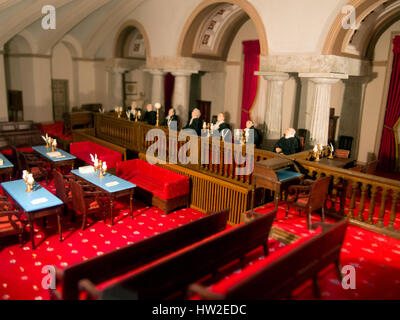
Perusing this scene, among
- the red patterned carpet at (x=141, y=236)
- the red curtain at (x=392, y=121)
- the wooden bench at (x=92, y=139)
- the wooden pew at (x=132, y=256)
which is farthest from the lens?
the wooden bench at (x=92, y=139)

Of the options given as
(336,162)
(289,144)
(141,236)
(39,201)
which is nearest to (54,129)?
(39,201)

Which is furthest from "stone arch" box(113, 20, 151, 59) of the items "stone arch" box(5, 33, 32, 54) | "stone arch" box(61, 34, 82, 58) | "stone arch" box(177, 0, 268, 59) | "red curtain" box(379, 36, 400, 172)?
"red curtain" box(379, 36, 400, 172)

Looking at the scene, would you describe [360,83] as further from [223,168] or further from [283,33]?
[223,168]

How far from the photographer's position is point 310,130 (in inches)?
370

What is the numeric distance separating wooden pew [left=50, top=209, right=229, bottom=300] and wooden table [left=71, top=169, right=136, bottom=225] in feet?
9.75

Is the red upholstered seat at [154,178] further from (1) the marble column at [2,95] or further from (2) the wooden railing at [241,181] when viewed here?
(1) the marble column at [2,95]

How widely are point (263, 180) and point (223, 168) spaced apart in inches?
65.0

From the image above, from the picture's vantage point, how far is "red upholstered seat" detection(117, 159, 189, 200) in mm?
8430

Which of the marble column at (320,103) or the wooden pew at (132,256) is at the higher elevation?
the marble column at (320,103)

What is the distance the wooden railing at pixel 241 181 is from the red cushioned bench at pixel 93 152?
2.59 ft

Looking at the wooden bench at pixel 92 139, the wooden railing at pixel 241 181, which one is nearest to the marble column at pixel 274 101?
the wooden railing at pixel 241 181

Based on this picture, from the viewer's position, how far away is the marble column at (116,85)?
1741cm

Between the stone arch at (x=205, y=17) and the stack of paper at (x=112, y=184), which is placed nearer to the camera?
the stack of paper at (x=112, y=184)

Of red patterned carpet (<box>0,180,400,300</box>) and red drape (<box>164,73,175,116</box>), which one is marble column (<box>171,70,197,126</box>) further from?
red patterned carpet (<box>0,180,400,300</box>)
